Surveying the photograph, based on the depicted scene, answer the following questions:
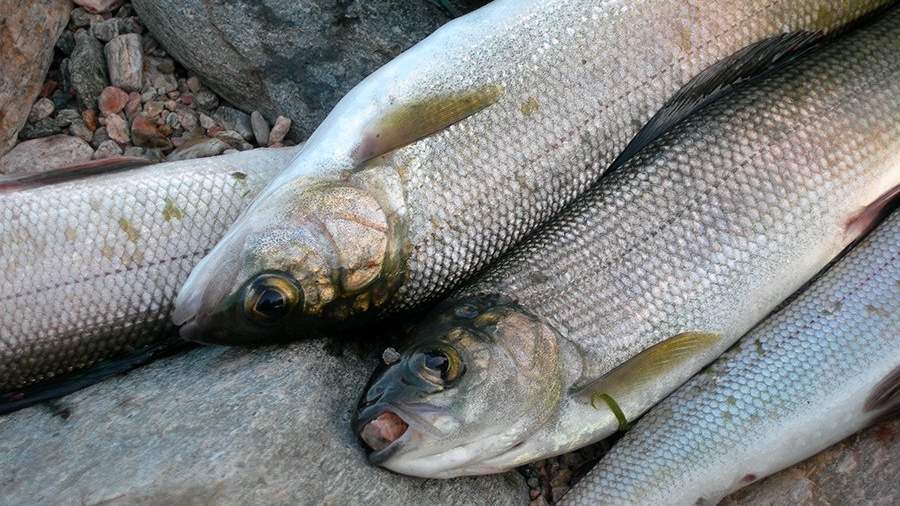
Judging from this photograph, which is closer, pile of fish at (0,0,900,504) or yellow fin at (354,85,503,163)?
pile of fish at (0,0,900,504)

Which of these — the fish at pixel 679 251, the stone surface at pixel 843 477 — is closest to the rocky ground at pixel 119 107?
the fish at pixel 679 251

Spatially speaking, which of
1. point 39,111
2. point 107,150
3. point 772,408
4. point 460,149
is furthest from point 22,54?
point 772,408

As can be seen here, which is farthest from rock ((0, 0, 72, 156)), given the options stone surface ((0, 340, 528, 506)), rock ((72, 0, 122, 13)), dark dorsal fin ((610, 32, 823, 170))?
dark dorsal fin ((610, 32, 823, 170))

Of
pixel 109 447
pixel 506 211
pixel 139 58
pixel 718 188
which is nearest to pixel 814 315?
pixel 718 188

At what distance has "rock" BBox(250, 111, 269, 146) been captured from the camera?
3996 millimetres

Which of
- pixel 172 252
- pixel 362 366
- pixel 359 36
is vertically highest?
pixel 359 36

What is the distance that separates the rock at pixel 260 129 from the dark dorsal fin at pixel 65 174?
66 centimetres

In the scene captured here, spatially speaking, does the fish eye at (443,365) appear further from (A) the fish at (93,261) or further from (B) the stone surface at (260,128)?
(B) the stone surface at (260,128)

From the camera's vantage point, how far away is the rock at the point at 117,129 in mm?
3918

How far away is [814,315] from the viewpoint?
3.16 meters

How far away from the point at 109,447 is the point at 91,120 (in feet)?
5.67

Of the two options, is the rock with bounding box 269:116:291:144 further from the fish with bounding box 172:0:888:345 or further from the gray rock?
the fish with bounding box 172:0:888:345

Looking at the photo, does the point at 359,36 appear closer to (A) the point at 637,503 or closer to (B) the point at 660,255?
(B) the point at 660,255

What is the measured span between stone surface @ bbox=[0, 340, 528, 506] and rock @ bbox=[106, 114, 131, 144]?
1228 millimetres
